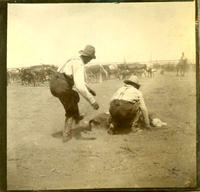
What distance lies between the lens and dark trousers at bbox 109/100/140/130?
5.07 ft

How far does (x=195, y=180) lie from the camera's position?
5.11ft

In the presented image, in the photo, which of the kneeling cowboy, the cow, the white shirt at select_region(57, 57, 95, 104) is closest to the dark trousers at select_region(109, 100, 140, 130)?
the kneeling cowboy

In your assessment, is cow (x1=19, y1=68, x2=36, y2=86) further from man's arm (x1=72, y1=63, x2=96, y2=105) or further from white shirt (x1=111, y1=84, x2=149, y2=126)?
white shirt (x1=111, y1=84, x2=149, y2=126)

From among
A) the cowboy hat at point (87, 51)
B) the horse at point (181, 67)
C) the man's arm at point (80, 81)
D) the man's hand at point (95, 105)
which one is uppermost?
the cowboy hat at point (87, 51)

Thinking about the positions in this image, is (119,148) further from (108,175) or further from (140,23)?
(140,23)

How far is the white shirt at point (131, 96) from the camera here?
1556 mm

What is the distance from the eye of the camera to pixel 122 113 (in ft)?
5.08

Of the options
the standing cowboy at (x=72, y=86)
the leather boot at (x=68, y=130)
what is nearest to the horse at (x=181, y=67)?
the standing cowboy at (x=72, y=86)

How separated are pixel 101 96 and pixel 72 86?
5.5 inches

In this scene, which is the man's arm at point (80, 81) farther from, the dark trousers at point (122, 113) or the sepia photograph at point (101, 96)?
the dark trousers at point (122, 113)

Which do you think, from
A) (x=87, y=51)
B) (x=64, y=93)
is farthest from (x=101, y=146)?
(x=87, y=51)

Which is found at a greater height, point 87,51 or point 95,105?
point 87,51

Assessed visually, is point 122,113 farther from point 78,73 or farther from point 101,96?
point 78,73
